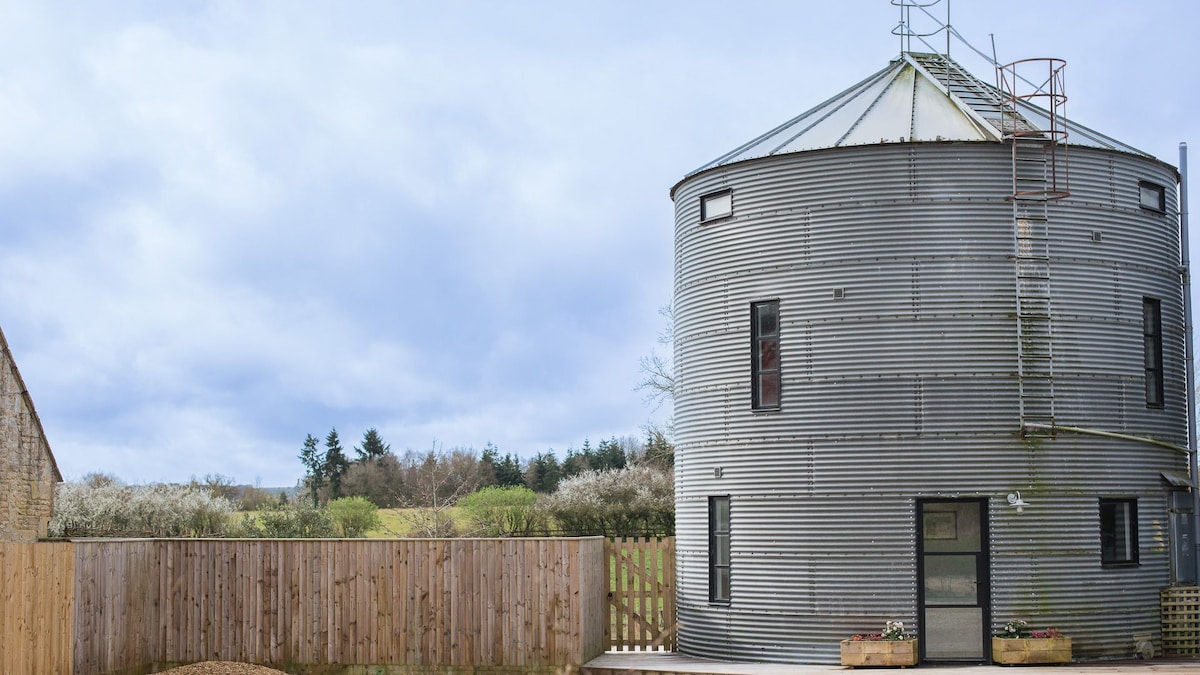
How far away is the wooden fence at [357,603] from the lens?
1977 centimetres

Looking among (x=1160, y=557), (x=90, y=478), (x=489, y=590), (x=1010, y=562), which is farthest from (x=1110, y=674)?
(x=90, y=478)

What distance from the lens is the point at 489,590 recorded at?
1994 cm

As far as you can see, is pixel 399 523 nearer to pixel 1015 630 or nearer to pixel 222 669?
pixel 222 669

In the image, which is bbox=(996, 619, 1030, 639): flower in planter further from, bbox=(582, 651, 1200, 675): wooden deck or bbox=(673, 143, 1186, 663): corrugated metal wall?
bbox=(582, 651, 1200, 675): wooden deck

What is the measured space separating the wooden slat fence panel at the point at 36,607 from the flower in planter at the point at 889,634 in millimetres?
10316

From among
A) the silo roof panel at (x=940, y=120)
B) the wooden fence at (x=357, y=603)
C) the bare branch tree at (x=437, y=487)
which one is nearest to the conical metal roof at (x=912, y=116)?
the silo roof panel at (x=940, y=120)

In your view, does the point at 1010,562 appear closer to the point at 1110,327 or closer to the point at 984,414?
the point at 984,414

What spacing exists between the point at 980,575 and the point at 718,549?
3.73 m

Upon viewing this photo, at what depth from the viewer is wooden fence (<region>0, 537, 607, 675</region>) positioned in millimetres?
19766

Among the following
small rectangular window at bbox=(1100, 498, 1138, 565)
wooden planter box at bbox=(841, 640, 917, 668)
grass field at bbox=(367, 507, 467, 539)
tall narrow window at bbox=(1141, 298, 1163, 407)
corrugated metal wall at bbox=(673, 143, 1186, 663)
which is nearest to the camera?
wooden planter box at bbox=(841, 640, 917, 668)

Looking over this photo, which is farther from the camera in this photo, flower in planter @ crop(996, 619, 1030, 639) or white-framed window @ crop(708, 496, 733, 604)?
white-framed window @ crop(708, 496, 733, 604)

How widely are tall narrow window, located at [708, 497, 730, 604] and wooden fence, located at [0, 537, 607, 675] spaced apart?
1864 mm

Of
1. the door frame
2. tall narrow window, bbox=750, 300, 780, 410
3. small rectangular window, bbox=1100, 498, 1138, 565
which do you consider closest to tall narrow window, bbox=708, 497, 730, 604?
tall narrow window, bbox=750, 300, 780, 410

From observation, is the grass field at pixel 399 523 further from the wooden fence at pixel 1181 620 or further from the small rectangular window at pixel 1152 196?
the small rectangular window at pixel 1152 196
